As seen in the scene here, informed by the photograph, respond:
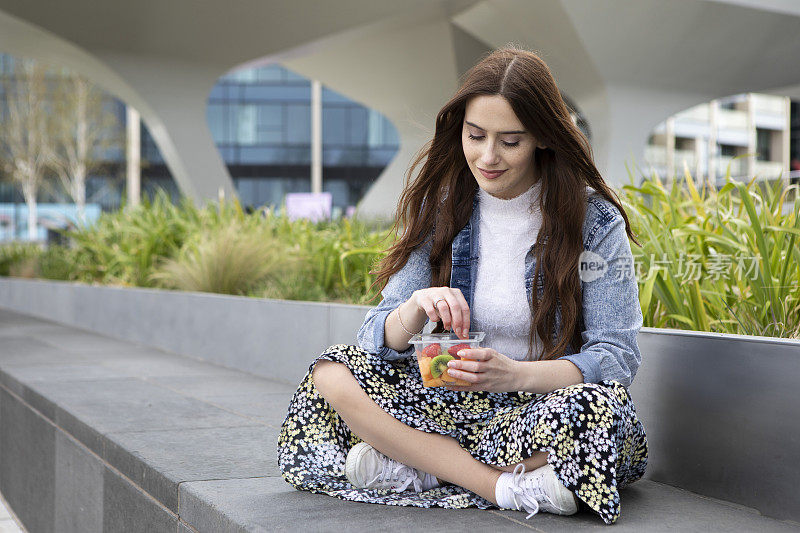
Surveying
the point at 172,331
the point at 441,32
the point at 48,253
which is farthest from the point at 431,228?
the point at 441,32

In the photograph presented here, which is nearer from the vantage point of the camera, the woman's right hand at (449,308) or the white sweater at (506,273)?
the woman's right hand at (449,308)

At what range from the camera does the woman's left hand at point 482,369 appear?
1.69 metres

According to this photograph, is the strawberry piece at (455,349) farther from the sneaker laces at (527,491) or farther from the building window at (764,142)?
the building window at (764,142)

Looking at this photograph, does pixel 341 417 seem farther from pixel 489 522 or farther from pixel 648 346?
pixel 648 346

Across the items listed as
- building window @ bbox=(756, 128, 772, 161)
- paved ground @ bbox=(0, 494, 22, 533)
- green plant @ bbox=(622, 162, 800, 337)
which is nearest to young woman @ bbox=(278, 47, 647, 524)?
green plant @ bbox=(622, 162, 800, 337)

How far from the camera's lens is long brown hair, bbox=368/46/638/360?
1.92 m

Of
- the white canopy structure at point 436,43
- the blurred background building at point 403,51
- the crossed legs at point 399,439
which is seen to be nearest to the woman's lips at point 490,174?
the crossed legs at point 399,439

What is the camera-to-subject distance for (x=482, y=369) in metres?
1.71

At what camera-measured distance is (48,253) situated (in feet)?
35.2

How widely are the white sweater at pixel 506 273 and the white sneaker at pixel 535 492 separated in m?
0.29

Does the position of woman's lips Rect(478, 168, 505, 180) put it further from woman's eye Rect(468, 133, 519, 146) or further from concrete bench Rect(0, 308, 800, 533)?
concrete bench Rect(0, 308, 800, 533)

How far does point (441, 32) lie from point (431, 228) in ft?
54.8

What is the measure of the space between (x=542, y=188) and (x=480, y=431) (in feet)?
1.96

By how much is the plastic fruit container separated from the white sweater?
0.99 feet
